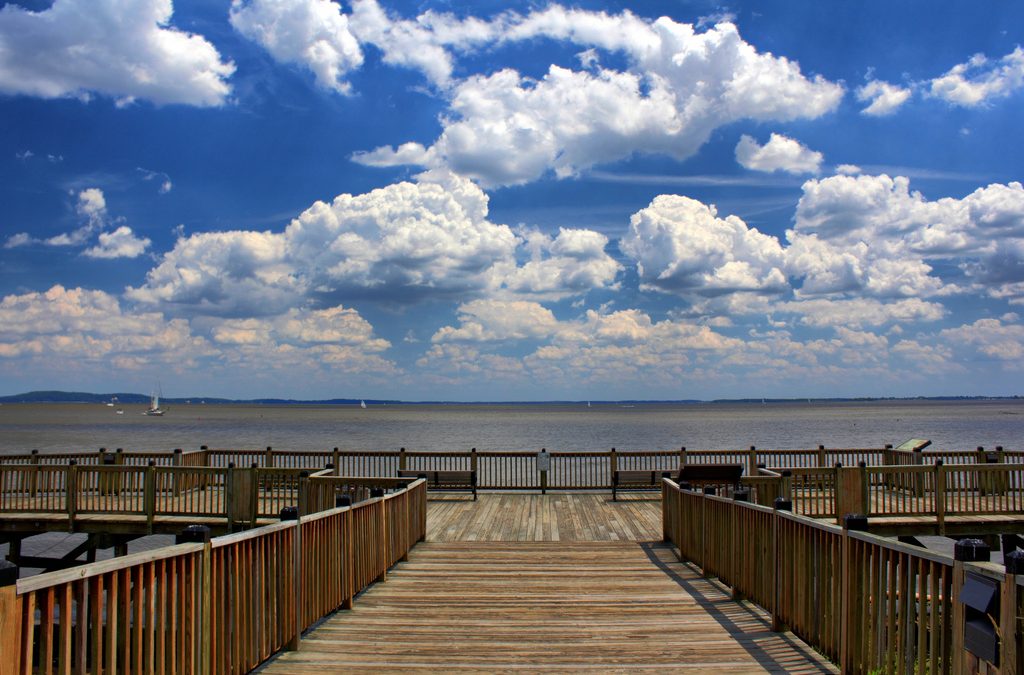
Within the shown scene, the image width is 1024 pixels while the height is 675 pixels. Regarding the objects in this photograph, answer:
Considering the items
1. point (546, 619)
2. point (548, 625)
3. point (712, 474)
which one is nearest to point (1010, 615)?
point (548, 625)

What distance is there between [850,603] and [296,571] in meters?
4.50

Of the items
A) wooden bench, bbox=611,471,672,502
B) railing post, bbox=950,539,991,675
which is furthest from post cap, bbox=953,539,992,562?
wooden bench, bbox=611,471,672,502

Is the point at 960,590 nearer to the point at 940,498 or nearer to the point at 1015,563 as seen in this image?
the point at 1015,563

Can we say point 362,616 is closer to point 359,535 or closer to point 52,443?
point 359,535

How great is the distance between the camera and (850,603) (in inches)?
213

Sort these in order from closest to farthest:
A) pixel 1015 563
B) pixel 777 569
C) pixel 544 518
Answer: pixel 1015 563 → pixel 777 569 → pixel 544 518

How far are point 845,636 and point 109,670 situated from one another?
486 cm

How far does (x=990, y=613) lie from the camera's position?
3.81 m

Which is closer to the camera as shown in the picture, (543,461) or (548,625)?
(548,625)

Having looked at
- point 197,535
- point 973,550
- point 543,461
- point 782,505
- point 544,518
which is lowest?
point 544,518

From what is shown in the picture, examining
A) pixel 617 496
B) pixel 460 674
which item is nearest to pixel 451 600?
pixel 460 674

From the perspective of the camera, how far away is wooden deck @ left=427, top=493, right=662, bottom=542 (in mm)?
13094

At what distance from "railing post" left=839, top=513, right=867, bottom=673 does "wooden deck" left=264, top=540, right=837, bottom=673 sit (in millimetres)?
452

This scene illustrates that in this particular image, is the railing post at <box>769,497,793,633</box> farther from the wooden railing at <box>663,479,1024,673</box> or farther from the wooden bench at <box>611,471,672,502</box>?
the wooden bench at <box>611,471,672,502</box>
